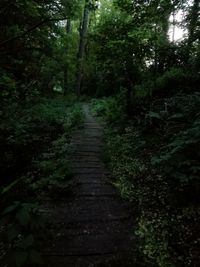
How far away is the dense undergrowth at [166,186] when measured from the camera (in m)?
3.87

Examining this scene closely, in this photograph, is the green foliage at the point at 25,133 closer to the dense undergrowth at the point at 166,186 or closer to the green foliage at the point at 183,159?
the dense undergrowth at the point at 166,186

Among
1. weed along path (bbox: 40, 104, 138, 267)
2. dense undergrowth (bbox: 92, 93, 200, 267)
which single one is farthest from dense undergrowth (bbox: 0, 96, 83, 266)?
dense undergrowth (bbox: 92, 93, 200, 267)

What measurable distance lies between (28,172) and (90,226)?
8.38 feet

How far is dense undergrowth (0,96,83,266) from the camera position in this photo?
9.43 feet

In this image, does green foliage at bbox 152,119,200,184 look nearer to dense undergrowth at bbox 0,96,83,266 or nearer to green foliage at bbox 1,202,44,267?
A: dense undergrowth at bbox 0,96,83,266

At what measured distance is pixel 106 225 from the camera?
450 cm

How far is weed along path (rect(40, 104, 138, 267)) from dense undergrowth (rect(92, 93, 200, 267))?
9.3 inches

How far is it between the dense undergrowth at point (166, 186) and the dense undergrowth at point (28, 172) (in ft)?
4.38

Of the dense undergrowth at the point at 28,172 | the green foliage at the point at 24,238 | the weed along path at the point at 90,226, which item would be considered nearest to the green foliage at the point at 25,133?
the dense undergrowth at the point at 28,172

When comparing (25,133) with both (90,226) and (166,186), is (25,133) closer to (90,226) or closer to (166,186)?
(166,186)

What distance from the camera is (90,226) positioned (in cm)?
445

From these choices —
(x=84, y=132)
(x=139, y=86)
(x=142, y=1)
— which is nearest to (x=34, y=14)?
(x=142, y=1)

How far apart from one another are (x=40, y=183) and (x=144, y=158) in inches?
102

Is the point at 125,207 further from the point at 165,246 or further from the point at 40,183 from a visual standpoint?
the point at 40,183
